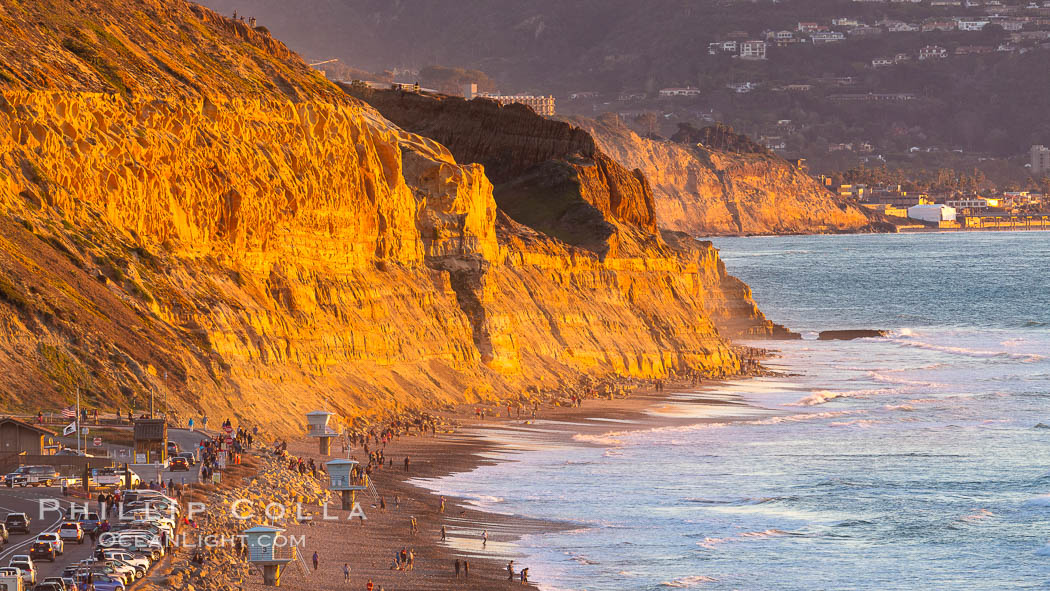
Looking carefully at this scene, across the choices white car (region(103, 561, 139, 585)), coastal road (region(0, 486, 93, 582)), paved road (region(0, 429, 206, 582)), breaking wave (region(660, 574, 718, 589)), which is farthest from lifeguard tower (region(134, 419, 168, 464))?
breaking wave (region(660, 574, 718, 589))

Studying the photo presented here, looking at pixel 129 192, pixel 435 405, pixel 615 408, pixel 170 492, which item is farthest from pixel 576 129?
pixel 170 492

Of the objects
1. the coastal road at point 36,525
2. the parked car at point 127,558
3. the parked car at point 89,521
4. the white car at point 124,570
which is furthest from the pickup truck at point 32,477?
the white car at point 124,570

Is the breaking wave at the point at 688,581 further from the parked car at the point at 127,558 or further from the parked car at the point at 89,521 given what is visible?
the parked car at the point at 89,521

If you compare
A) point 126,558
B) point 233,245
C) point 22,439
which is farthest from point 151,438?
point 233,245

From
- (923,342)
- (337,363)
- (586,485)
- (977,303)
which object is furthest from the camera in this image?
(977,303)

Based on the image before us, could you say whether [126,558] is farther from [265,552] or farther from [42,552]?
[265,552]

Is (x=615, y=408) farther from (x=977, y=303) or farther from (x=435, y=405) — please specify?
(x=977, y=303)

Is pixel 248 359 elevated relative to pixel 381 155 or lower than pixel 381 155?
lower

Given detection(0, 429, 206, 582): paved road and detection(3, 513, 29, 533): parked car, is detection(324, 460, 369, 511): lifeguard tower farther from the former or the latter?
detection(3, 513, 29, 533): parked car
